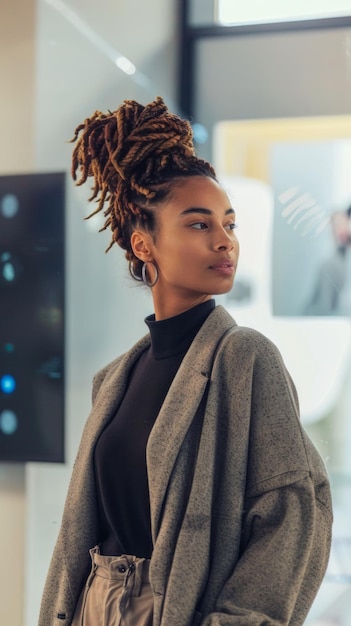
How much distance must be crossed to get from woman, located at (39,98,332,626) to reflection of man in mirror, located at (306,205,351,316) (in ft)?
4.60

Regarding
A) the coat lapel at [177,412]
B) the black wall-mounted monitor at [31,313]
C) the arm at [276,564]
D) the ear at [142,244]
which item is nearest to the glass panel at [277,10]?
the black wall-mounted monitor at [31,313]

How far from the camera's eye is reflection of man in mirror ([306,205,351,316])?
3.01m

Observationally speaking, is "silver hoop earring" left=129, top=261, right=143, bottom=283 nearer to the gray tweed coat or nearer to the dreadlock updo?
the dreadlock updo

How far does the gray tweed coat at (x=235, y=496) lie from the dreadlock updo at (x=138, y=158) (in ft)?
1.01

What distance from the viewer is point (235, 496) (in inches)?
54.7

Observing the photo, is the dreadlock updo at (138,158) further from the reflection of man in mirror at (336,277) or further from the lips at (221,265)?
the reflection of man in mirror at (336,277)

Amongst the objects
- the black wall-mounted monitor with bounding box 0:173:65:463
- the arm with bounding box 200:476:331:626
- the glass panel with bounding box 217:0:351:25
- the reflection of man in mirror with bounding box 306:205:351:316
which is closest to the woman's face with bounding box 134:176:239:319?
the arm with bounding box 200:476:331:626

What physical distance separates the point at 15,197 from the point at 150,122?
1115mm

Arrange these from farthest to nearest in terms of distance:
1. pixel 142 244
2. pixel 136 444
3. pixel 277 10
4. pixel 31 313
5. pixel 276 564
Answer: pixel 277 10 < pixel 31 313 < pixel 142 244 < pixel 136 444 < pixel 276 564

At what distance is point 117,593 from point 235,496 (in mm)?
303

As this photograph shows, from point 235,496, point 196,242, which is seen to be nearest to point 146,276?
point 196,242

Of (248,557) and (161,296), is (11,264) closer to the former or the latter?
(161,296)

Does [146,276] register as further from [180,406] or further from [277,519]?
[277,519]

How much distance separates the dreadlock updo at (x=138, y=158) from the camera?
62.4 inches
